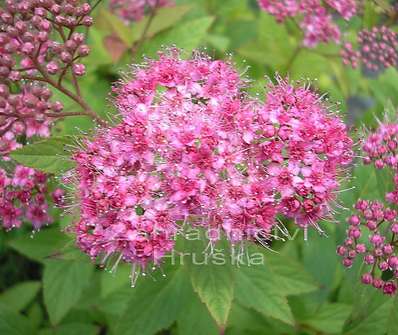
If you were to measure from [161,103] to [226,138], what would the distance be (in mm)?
282

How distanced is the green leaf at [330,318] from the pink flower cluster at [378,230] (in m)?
0.47

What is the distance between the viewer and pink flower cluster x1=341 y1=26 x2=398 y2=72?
291cm

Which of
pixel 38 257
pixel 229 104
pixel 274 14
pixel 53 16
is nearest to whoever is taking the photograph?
pixel 229 104

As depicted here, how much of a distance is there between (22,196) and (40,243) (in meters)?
0.67

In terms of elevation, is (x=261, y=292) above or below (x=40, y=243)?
above

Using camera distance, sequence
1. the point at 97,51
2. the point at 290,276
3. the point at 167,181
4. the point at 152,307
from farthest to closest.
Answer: the point at 97,51 → the point at 290,276 → the point at 152,307 → the point at 167,181

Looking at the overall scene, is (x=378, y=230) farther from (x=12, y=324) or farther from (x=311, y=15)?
(x=12, y=324)

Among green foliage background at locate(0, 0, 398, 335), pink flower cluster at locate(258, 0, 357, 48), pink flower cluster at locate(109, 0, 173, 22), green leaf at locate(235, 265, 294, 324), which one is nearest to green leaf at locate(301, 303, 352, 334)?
green foliage background at locate(0, 0, 398, 335)

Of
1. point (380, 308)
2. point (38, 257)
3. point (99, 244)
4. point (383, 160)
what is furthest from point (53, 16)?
point (380, 308)

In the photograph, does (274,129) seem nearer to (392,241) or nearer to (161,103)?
(161,103)

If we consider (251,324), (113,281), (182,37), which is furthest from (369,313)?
(182,37)

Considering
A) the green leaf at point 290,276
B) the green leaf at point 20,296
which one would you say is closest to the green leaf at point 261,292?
the green leaf at point 290,276

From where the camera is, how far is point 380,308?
93.9 inches

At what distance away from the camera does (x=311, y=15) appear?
3.30 meters
